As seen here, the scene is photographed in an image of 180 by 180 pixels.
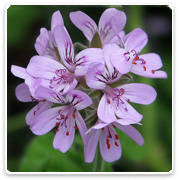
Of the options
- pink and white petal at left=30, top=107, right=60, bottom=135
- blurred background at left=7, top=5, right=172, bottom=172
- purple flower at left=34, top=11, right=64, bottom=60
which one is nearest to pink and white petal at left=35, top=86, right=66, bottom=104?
pink and white petal at left=30, top=107, right=60, bottom=135

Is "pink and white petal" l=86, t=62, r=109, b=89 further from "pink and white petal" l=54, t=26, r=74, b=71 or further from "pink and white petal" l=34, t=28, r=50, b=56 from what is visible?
"pink and white petal" l=34, t=28, r=50, b=56

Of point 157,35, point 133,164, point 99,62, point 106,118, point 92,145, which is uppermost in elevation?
point 157,35

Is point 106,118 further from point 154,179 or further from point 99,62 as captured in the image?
point 154,179

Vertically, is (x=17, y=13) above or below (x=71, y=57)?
above

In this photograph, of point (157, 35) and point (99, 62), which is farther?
point (157, 35)

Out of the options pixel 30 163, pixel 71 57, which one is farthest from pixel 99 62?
pixel 30 163

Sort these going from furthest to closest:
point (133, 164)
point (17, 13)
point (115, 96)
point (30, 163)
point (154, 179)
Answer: point (17, 13) < point (133, 164) < point (30, 163) < point (154, 179) < point (115, 96)

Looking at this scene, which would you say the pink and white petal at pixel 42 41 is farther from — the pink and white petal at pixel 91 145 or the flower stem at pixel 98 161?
the flower stem at pixel 98 161
